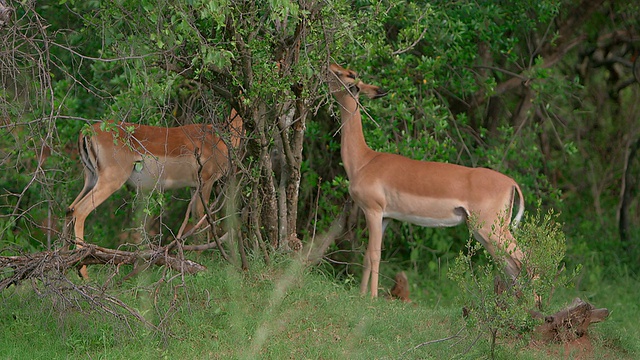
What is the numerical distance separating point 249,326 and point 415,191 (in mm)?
2259

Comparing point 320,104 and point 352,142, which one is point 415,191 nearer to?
point 352,142

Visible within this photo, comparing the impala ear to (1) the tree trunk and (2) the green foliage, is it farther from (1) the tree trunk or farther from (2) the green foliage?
(1) the tree trunk

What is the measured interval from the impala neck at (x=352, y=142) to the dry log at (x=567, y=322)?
7.50 ft

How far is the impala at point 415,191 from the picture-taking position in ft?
24.7

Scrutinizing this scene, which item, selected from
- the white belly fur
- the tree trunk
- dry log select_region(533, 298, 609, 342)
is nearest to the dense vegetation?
the tree trunk

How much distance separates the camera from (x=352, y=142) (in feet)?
25.9

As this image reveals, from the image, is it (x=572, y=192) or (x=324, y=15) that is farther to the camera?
(x=572, y=192)

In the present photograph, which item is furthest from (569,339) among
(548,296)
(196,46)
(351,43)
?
(196,46)

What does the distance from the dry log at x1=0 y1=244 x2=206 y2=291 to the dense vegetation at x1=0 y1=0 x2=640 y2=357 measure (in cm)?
16

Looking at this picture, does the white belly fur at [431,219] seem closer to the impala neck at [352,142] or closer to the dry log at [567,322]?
the impala neck at [352,142]

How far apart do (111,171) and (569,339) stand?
158 inches

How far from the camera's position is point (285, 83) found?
20.1 ft

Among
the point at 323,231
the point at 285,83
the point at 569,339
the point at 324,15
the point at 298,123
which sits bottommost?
the point at 323,231

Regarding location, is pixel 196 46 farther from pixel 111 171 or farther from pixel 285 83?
pixel 111 171
